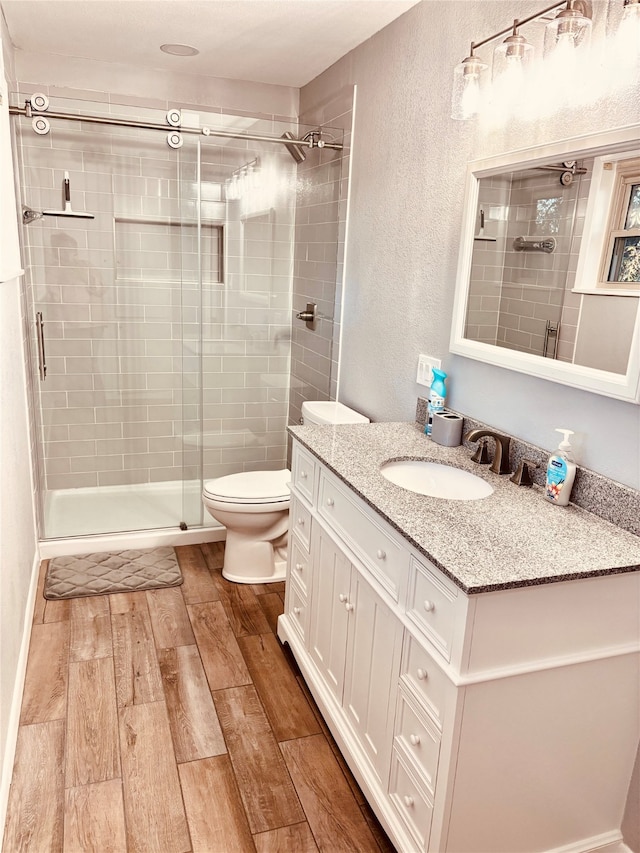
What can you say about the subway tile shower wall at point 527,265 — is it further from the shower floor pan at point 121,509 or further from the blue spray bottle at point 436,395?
the shower floor pan at point 121,509

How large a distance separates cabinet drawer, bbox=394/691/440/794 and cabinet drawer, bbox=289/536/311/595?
0.74 m

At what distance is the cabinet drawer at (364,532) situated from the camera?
5.32 ft

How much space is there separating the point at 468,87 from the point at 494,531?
1.37 meters

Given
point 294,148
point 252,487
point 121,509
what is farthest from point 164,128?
point 121,509

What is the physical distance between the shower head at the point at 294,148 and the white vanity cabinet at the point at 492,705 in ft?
7.49

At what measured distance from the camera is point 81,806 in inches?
71.3

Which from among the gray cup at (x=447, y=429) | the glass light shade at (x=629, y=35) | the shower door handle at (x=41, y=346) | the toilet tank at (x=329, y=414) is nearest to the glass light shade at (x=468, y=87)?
the glass light shade at (x=629, y=35)

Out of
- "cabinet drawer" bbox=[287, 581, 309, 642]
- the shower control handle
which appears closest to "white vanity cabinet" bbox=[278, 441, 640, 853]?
"cabinet drawer" bbox=[287, 581, 309, 642]

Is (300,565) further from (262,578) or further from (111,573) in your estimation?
(111,573)

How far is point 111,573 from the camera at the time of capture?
10.3ft

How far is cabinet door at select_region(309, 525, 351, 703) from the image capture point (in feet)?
6.50

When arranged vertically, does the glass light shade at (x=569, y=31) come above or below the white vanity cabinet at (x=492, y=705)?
above

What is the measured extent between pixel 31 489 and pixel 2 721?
137 cm

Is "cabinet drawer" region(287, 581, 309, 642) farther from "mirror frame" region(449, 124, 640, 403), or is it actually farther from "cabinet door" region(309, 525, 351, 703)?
"mirror frame" region(449, 124, 640, 403)
